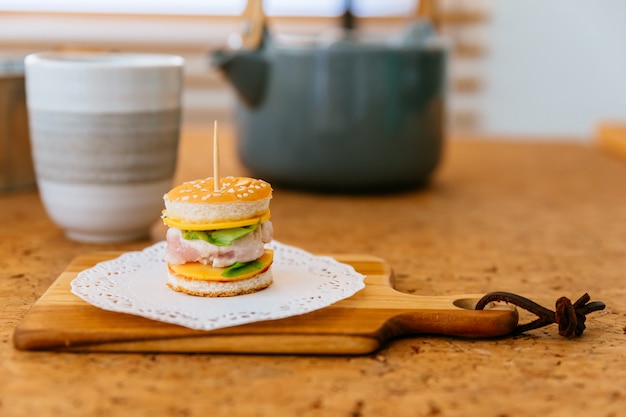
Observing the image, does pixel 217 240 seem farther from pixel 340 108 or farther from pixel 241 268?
pixel 340 108

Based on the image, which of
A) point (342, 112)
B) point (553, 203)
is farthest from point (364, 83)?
point (553, 203)

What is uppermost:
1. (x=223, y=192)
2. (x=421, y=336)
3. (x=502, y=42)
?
(x=502, y=42)

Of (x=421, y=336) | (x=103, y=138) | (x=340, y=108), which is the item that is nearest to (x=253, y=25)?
(x=340, y=108)

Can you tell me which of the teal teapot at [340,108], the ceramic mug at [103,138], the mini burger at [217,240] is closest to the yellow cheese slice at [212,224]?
the mini burger at [217,240]

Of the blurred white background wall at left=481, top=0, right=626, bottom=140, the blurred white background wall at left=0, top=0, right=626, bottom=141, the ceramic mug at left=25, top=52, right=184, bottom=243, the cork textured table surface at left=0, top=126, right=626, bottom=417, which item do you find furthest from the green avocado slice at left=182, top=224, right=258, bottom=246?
the blurred white background wall at left=481, top=0, right=626, bottom=140

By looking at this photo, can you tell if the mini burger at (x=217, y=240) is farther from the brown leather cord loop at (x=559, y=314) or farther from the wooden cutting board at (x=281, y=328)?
the brown leather cord loop at (x=559, y=314)

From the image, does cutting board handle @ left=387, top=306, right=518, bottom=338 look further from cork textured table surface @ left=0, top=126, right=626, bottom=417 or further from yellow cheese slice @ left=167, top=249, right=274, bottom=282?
yellow cheese slice @ left=167, top=249, right=274, bottom=282
